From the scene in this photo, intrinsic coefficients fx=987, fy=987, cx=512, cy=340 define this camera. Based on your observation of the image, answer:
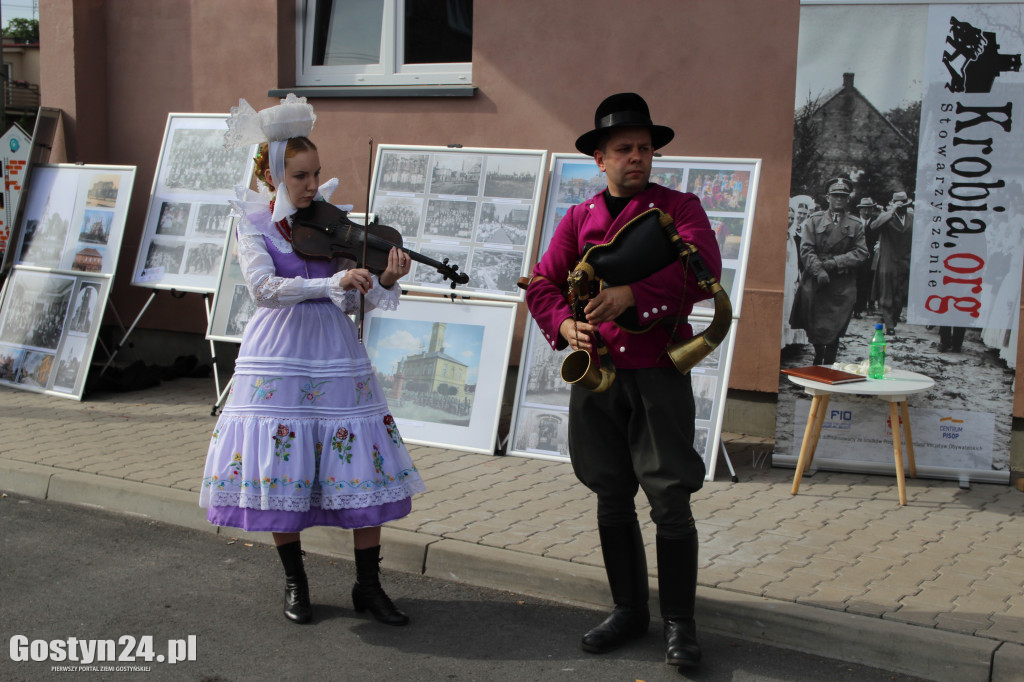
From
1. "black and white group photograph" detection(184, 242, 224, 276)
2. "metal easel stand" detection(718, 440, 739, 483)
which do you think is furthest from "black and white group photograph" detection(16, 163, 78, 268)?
"metal easel stand" detection(718, 440, 739, 483)

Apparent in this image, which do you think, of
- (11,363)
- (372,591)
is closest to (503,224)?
(372,591)

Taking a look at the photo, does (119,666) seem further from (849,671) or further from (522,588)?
(849,671)

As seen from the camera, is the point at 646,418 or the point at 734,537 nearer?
the point at 646,418

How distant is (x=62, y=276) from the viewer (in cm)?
827

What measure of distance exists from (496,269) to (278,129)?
2896 millimetres

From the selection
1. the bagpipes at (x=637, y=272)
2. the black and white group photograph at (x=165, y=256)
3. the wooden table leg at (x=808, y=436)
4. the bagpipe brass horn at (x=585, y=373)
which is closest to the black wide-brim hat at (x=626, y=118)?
the bagpipes at (x=637, y=272)

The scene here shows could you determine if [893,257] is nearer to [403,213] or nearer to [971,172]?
[971,172]

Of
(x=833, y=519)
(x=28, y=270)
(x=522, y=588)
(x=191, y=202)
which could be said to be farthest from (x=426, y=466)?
(x=28, y=270)

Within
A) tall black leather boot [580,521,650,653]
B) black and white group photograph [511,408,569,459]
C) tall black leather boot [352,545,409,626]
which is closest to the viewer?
tall black leather boot [580,521,650,653]

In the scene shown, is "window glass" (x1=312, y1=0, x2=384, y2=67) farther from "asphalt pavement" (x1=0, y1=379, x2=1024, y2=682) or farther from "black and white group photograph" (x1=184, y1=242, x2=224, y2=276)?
"asphalt pavement" (x1=0, y1=379, x2=1024, y2=682)

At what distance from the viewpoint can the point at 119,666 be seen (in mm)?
3564

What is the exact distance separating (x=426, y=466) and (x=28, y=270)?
14.9ft

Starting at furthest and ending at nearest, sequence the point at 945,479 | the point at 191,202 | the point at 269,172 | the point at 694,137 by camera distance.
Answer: the point at 191,202
the point at 694,137
the point at 945,479
the point at 269,172

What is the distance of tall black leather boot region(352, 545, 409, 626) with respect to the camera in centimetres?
398
